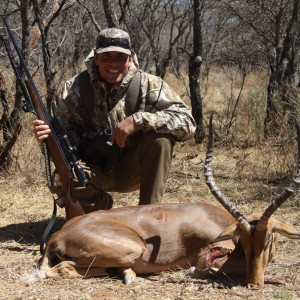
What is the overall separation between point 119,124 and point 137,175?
0.68 metres

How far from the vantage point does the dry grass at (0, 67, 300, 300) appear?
3.71 meters

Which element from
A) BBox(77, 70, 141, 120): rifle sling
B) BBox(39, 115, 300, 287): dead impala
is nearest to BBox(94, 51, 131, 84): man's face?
BBox(77, 70, 141, 120): rifle sling

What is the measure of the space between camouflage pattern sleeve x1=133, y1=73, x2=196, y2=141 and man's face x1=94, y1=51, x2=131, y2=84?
221 millimetres

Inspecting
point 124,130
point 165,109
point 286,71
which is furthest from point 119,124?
point 286,71

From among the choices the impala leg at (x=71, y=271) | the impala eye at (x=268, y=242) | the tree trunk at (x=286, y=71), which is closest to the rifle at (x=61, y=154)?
the impala leg at (x=71, y=271)

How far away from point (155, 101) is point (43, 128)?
0.99 m

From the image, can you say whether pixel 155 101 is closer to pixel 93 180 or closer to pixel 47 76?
pixel 93 180

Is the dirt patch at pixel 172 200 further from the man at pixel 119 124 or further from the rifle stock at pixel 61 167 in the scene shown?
the man at pixel 119 124

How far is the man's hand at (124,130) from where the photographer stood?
4.80m

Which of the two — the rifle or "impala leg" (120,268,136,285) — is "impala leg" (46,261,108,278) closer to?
"impala leg" (120,268,136,285)

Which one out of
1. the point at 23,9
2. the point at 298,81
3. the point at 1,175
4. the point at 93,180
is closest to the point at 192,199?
the point at 93,180

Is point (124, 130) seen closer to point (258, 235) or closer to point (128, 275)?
point (128, 275)

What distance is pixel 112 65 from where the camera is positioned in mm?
4973

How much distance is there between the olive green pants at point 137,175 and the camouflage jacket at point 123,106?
140 mm
